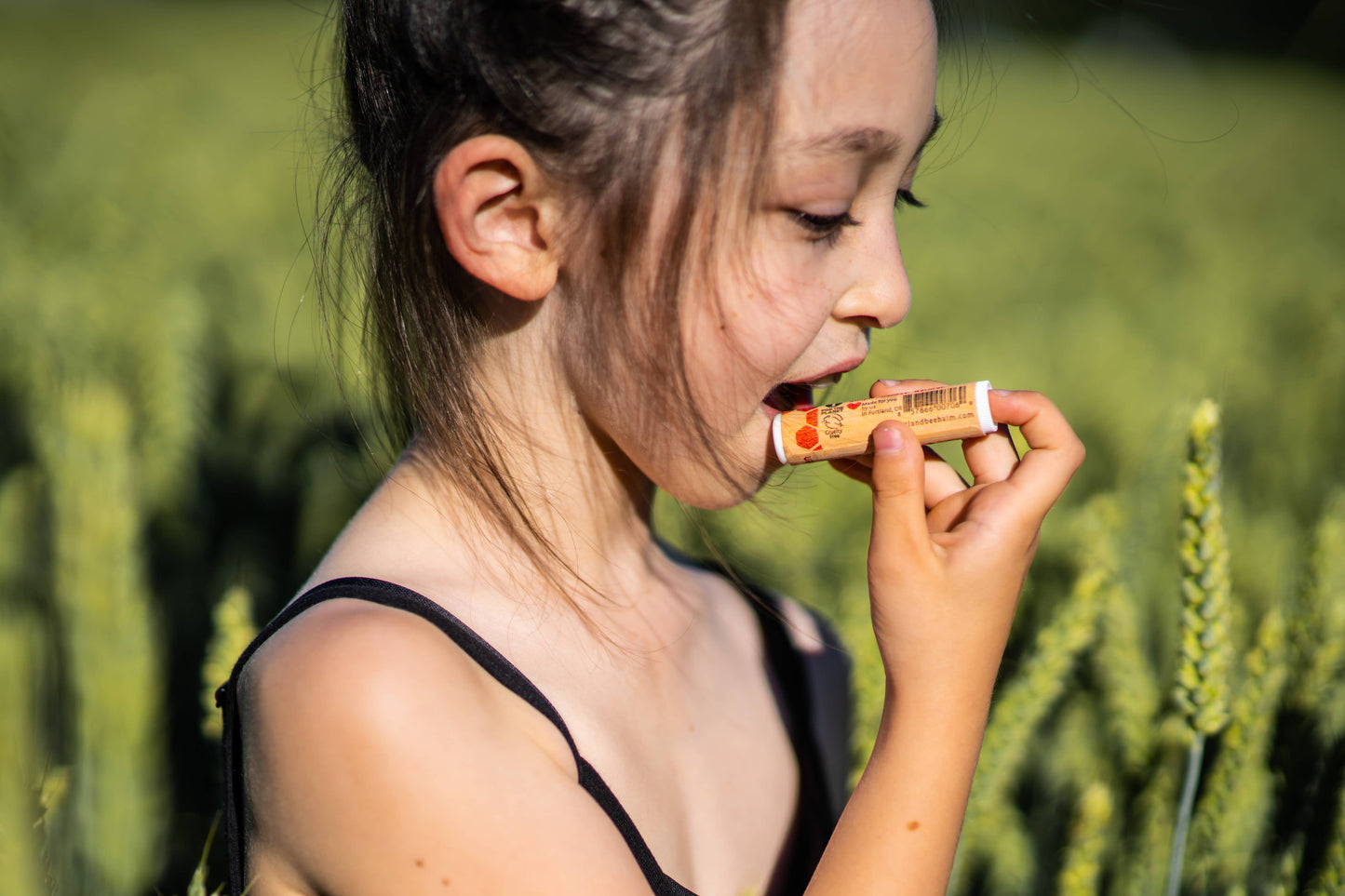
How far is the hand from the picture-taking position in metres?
0.57

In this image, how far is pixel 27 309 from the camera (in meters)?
1.33

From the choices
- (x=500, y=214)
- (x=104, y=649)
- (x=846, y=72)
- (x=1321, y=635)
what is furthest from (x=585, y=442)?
(x=1321, y=635)

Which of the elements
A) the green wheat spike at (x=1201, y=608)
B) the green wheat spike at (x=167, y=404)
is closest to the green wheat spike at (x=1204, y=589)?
the green wheat spike at (x=1201, y=608)

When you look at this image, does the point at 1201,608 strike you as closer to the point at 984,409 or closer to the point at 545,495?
the point at 984,409

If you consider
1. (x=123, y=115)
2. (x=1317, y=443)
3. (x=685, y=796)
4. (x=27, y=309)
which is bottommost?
→ (x=123, y=115)

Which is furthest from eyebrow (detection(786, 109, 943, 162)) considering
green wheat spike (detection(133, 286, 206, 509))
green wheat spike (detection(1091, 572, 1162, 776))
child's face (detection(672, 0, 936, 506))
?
green wheat spike (detection(133, 286, 206, 509))

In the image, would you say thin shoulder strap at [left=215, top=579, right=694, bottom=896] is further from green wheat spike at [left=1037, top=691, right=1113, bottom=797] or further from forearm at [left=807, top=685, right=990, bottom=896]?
green wheat spike at [left=1037, top=691, right=1113, bottom=797]

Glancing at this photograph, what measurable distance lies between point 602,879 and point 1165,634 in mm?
719

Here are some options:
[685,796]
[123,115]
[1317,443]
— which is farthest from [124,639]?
[123,115]

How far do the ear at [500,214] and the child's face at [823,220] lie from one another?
3.3 inches

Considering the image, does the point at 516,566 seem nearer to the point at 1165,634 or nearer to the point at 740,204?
the point at 740,204

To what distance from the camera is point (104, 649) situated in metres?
0.72

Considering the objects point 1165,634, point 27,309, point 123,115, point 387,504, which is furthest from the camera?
point 123,115

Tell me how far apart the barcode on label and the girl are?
2cm
